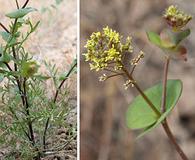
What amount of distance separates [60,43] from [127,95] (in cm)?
20

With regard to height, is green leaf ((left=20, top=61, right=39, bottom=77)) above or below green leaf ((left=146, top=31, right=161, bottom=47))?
above

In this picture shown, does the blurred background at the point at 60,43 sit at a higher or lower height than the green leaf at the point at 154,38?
higher

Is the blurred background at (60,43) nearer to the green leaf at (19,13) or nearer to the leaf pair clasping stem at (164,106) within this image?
the green leaf at (19,13)

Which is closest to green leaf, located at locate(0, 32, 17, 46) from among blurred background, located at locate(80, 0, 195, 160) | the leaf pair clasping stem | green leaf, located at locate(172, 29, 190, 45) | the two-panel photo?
the two-panel photo

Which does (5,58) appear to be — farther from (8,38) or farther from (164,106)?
(164,106)

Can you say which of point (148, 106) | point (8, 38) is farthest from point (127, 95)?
point (8, 38)

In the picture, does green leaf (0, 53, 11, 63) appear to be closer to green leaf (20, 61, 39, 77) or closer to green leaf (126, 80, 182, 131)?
green leaf (20, 61, 39, 77)

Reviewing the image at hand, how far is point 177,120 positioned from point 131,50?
21 centimetres

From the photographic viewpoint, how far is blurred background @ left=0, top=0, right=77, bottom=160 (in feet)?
4.13

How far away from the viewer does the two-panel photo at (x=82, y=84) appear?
4.06 feet

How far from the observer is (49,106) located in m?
1.25

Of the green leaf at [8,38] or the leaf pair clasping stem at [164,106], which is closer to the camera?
the leaf pair clasping stem at [164,106]

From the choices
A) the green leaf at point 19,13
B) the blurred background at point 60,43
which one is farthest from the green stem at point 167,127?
the green leaf at point 19,13

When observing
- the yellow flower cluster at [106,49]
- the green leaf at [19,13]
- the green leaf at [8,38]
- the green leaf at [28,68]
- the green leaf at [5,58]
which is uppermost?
the green leaf at [19,13]
